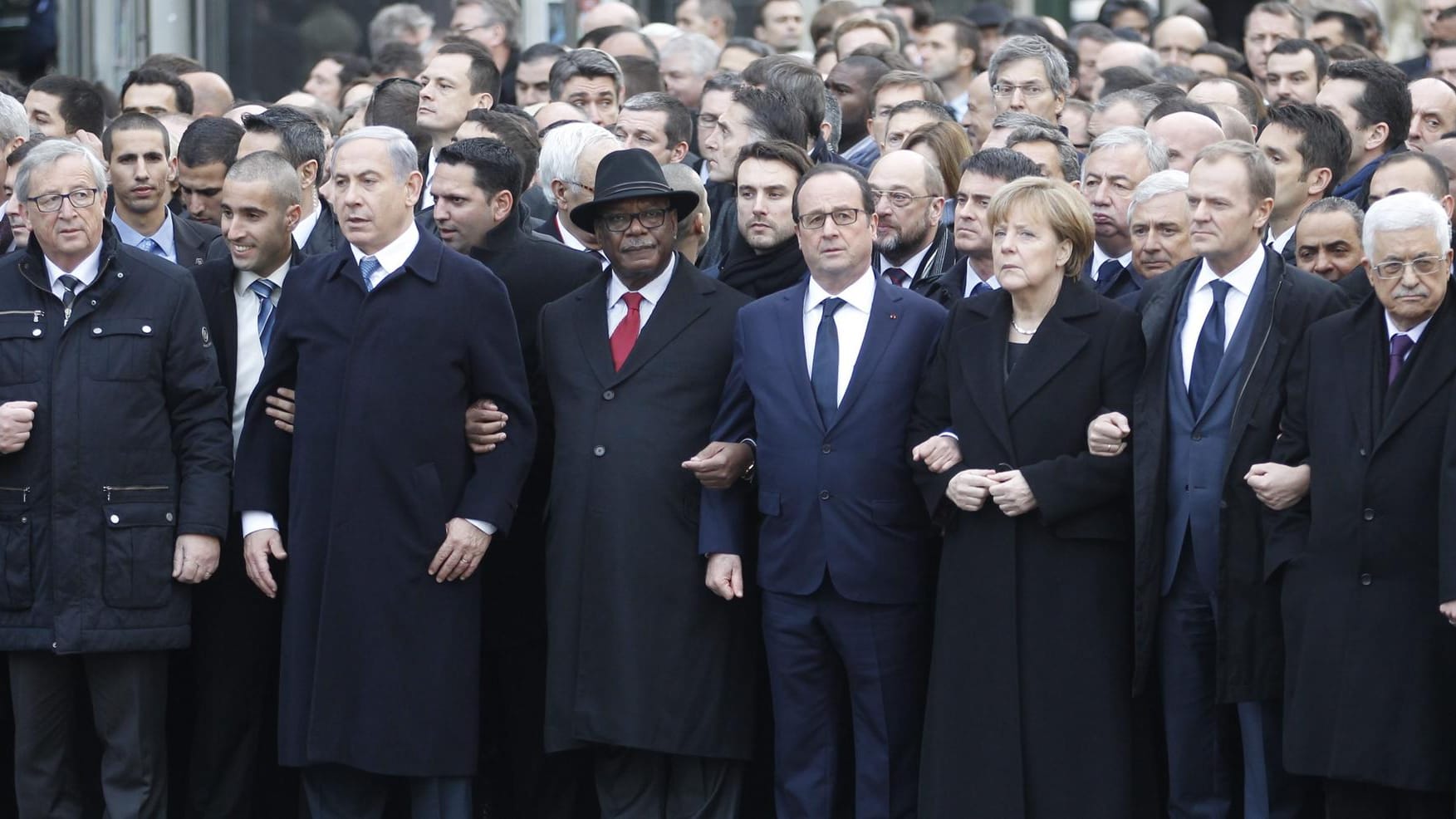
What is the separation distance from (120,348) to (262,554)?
2.64ft

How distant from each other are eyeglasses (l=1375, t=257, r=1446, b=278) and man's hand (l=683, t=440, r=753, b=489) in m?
1.98

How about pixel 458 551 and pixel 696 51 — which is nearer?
pixel 458 551

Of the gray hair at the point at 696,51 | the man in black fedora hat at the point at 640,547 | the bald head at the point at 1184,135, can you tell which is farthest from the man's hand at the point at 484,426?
the gray hair at the point at 696,51

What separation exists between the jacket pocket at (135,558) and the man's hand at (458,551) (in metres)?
0.90

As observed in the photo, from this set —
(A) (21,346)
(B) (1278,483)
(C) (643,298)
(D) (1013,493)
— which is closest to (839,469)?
(D) (1013,493)

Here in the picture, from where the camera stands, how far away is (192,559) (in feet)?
22.4

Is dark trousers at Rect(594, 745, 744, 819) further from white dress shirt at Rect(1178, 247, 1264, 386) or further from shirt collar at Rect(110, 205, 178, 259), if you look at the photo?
shirt collar at Rect(110, 205, 178, 259)

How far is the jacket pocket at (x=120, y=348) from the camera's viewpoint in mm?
6793

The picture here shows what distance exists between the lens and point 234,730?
706 cm

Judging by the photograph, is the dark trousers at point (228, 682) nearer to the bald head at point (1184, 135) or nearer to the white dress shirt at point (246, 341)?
the white dress shirt at point (246, 341)

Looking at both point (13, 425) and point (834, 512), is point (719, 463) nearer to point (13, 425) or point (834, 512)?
point (834, 512)

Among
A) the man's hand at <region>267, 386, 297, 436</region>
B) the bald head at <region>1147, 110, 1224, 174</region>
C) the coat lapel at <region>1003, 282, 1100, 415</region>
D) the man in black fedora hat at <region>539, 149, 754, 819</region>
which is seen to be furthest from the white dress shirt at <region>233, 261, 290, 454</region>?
A: the bald head at <region>1147, 110, 1224, 174</region>

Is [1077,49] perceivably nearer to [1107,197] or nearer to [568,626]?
[1107,197]

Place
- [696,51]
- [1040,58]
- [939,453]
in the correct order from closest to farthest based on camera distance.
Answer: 1. [939,453]
2. [1040,58]
3. [696,51]
